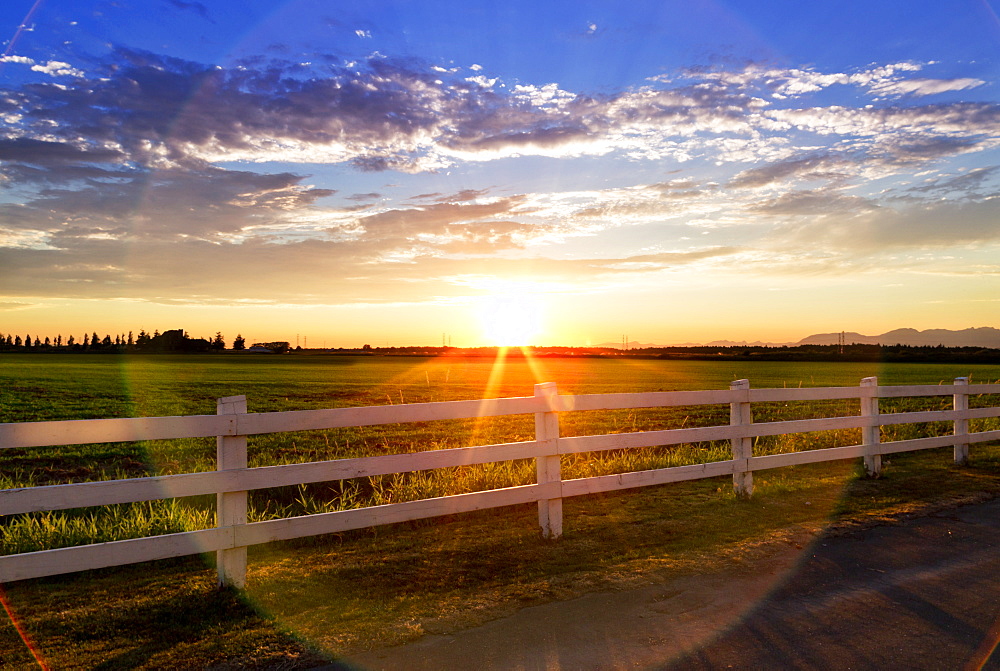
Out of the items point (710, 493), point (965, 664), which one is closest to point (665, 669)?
point (965, 664)

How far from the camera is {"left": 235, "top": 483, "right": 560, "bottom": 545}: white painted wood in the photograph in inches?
227

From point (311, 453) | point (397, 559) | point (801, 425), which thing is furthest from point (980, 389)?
point (311, 453)

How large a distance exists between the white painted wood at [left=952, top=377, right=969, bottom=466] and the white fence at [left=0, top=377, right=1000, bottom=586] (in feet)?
18.2

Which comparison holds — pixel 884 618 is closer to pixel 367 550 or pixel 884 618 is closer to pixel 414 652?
pixel 414 652

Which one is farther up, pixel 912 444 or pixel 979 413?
pixel 979 413

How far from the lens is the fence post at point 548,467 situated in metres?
7.32

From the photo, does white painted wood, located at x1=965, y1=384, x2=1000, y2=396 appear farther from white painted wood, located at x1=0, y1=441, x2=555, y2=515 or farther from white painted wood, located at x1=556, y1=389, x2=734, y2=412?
white painted wood, located at x1=0, y1=441, x2=555, y2=515

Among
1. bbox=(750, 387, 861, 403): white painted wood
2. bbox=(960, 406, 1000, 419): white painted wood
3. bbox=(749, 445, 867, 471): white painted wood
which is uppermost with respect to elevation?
bbox=(750, 387, 861, 403): white painted wood

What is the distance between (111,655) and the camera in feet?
14.8

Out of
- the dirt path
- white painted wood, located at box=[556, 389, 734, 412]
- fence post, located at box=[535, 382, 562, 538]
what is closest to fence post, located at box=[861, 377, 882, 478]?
white painted wood, located at box=[556, 389, 734, 412]

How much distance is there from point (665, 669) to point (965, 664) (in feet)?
6.03

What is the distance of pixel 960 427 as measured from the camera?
12680mm

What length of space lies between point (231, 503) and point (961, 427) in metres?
12.4

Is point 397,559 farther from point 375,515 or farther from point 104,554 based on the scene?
point 104,554
